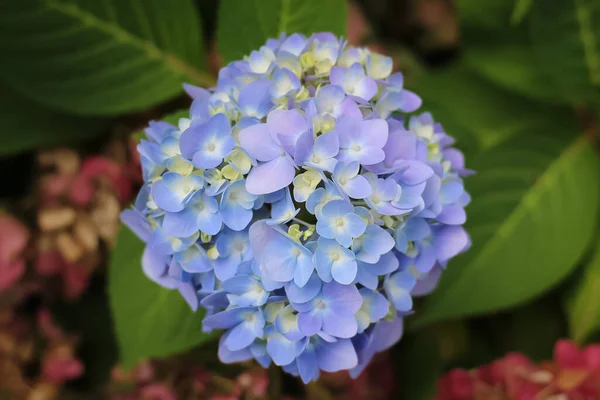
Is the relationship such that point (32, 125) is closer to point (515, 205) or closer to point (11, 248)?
point (11, 248)

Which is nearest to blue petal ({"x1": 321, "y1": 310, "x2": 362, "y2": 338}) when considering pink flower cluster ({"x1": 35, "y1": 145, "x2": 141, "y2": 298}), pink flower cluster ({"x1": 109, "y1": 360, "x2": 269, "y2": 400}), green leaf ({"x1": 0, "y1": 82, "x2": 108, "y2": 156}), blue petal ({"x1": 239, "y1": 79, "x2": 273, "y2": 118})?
blue petal ({"x1": 239, "y1": 79, "x2": 273, "y2": 118})

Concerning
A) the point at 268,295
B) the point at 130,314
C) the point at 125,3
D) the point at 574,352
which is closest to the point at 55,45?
the point at 125,3

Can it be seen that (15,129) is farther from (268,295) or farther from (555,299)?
(555,299)

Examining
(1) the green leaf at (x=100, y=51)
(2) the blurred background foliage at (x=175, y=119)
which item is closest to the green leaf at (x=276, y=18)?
(2) the blurred background foliage at (x=175, y=119)

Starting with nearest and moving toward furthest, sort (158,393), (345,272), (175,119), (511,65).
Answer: (345,272), (175,119), (158,393), (511,65)

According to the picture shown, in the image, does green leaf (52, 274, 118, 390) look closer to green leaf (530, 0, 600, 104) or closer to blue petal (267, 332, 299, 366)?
blue petal (267, 332, 299, 366)

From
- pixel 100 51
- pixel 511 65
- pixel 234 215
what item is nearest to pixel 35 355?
pixel 100 51
